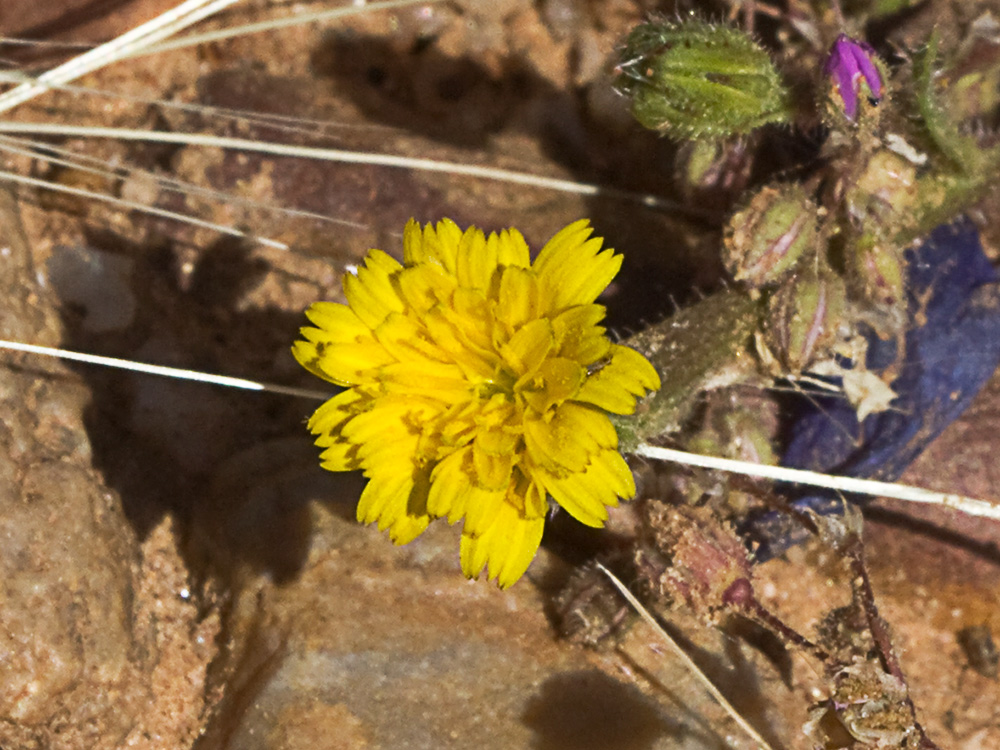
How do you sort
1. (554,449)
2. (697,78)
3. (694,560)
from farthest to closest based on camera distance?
(697,78) < (694,560) < (554,449)

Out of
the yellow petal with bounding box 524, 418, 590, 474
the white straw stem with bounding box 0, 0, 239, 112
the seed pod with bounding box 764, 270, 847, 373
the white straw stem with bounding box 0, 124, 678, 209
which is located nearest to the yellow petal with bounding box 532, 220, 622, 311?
the yellow petal with bounding box 524, 418, 590, 474

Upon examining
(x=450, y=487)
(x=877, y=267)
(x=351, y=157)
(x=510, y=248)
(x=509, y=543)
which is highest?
(x=510, y=248)

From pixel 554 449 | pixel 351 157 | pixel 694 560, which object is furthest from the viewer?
pixel 351 157

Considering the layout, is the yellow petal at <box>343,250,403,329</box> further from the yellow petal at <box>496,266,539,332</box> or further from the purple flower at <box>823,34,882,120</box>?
the purple flower at <box>823,34,882,120</box>

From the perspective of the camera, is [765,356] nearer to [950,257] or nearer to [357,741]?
[950,257]

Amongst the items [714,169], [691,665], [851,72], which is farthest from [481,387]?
[714,169]

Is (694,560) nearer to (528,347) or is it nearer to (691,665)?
(691,665)

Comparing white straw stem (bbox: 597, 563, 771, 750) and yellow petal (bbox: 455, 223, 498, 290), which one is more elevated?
yellow petal (bbox: 455, 223, 498, 290)
